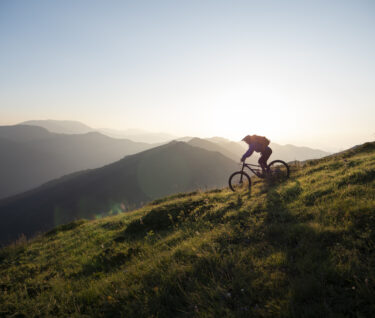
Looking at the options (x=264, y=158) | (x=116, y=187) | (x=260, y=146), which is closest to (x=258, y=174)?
(x=264, y=158)

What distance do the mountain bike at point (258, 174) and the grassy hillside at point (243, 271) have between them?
4393mm

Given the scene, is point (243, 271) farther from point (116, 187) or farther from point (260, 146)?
point (116, 187)

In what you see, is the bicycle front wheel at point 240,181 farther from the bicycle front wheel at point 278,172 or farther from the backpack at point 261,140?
the backpack at point 261,140

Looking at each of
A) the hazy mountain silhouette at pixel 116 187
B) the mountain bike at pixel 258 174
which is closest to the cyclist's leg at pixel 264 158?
the mountain bike at pixel 258 174

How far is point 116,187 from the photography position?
99.6m

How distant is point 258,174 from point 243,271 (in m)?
8.74

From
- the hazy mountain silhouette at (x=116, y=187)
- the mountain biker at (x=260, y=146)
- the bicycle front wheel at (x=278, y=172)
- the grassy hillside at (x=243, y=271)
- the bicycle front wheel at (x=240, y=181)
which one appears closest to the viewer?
the grassy hillside at (x=243, y=271)

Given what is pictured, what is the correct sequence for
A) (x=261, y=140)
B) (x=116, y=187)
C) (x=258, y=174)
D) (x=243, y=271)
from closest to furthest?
(x=243, y=271), (x=261, y=140), (x=258, y=174), (x=116, y=187)

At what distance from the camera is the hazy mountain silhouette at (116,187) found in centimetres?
8319

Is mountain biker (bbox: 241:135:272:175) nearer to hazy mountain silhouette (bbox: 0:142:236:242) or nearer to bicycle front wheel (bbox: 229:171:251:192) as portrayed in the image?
bicycle front wheel (bbox: 229:171:251:192)

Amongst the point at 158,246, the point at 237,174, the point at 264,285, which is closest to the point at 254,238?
the point at 264,285

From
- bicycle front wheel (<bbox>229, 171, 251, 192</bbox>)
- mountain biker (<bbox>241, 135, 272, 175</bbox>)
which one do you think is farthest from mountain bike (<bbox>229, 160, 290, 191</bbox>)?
mountain biker (<bbox>241, 135, 272, 175</bbox>)

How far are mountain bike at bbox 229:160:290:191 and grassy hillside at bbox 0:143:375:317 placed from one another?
14.4ft

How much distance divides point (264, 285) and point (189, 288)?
1243 mm
